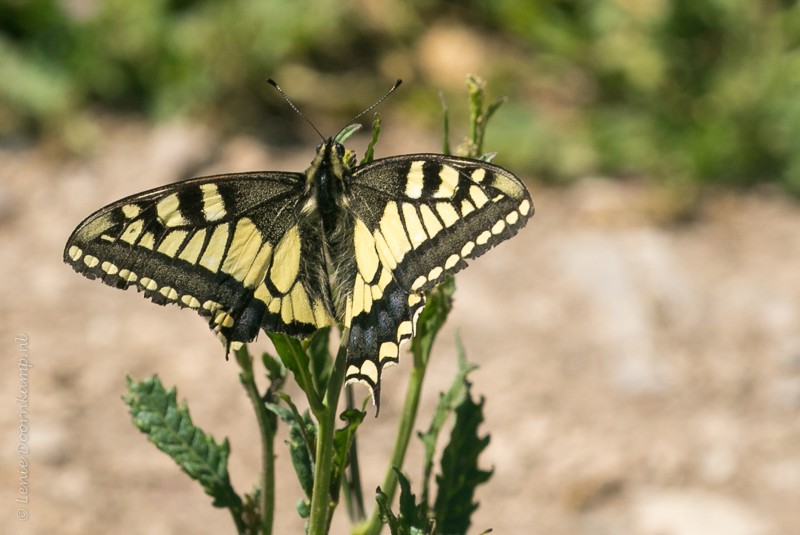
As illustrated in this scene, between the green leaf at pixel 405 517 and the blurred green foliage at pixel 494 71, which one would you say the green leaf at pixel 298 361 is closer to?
the green leaf at pixel 405 517

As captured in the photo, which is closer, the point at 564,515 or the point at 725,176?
the point at 564,515

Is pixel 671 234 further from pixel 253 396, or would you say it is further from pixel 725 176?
pixel 253 396

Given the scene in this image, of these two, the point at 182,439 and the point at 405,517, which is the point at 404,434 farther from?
the point at 182,439

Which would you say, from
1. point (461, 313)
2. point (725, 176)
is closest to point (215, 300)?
point (461, 313)

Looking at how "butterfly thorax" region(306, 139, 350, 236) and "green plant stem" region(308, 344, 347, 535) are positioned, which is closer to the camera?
"green plant stem" region(308, 344, 347, 535)

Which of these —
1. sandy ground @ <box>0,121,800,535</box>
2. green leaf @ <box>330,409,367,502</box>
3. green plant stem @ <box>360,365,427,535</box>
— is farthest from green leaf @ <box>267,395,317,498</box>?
sandy ground @ <box>0,121,800,535</box>

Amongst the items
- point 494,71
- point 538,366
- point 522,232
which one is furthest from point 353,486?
point 494,71

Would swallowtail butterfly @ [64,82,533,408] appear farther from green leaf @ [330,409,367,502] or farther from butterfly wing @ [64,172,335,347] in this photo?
green leaf @ [330,409,367,502]
